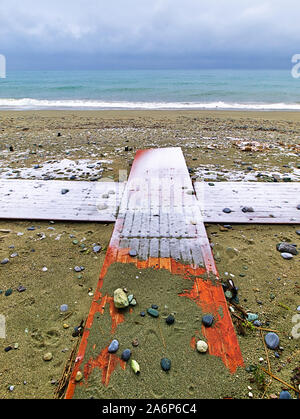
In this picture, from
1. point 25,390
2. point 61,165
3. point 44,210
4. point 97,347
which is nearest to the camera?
point 25,390

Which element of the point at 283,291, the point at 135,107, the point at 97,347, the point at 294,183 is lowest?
the point at 97,347

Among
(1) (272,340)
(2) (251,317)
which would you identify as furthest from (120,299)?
(1) (272,340)

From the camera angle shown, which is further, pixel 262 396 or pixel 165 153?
pixel 165 153

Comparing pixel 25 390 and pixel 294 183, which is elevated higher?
pixel 294 183

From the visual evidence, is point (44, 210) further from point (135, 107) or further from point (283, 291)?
point (135, 107)

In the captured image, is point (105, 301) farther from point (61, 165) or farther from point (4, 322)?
point (61, 165)

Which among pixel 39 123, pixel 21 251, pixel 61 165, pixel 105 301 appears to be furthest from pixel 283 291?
pixel 39 123

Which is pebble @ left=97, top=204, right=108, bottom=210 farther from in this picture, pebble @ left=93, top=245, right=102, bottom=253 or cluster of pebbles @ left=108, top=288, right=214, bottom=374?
cluster of pebbles @ left=108, top=288, right=214, bottom=374

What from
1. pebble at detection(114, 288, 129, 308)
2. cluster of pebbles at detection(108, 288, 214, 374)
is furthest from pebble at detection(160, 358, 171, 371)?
pebble at detection(114, 288, 129, 308)

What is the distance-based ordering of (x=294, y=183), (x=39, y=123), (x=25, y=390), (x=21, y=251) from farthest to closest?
(x=39, y=123) < (x=294, y=183) < (x=21, y=251) < (x=25, y=390)
